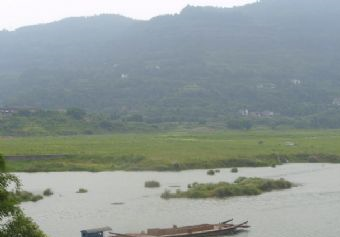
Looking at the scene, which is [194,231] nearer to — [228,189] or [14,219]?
[228,189]

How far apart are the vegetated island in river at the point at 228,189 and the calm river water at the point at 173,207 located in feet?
4.45

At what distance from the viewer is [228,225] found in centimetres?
4344

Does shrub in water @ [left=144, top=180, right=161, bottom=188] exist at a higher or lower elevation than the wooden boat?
higher

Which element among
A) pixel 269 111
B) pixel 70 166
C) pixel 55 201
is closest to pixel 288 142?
pixel 70 166

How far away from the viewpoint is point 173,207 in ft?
173

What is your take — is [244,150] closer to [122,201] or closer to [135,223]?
[122,201]

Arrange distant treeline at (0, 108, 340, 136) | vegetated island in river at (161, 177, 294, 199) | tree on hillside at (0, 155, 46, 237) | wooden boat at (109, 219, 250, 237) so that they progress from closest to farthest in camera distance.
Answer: tree on hillside at (0, 155, 46, 237), wooden boat at (109, 219, 250, 237), vegetated island in river at (161, 177, 294, 199), distant treeline at (0, 108, 340, 136)

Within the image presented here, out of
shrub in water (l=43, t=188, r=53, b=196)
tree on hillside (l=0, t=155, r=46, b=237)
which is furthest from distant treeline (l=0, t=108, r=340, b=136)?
tree on hillside (l=0, t=155, r=46, b=237)

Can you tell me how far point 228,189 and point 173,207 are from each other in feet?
24.4

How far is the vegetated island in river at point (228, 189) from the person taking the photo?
57.5 metres

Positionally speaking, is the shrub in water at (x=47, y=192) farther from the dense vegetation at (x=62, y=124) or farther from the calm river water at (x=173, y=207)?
the dense vegetation at (x=62, y=124)

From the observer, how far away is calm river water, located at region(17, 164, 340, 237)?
45.5m

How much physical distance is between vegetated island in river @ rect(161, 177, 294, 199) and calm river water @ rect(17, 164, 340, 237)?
1.36m

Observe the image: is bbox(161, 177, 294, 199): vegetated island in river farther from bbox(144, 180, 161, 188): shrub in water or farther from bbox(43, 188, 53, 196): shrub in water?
bbox(43, 188, 53, 196): shrub in water
